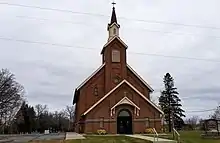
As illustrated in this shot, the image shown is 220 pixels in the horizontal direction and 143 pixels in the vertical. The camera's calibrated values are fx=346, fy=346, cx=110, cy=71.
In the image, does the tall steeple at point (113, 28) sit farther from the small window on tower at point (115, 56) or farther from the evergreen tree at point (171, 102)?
the evergreen tree at point (171, 102)

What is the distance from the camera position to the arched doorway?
48406mm

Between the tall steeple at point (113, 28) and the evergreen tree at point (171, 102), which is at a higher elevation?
the tall steeple at point (113, 28)

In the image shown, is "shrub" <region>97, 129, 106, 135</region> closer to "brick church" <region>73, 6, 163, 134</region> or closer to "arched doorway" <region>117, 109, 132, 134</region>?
"brick church" <region>73, 6, 163, 134</region>

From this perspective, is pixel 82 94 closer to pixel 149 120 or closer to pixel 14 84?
pixel 149 120

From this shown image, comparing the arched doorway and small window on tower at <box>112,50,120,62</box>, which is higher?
small window on tower at <box>112,50,120,62</box>

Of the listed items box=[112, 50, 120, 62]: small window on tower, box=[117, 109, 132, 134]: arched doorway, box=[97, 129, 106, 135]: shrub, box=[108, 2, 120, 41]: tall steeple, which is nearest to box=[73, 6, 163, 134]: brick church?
box=[117, 109, 132, 134]: arched doorway

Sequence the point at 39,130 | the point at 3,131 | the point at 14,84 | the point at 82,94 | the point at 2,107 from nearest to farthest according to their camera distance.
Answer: the point at 82,94, the point at 2,107, the point at 14,84, the point at 3,131, the point at 39,130

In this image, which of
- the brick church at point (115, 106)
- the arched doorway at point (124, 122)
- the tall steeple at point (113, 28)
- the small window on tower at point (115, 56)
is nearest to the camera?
the brick church at point (115, 106)

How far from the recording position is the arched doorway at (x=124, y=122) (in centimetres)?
4841

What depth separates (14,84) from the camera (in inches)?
2938

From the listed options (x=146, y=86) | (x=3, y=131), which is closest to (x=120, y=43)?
(x=146, y=86)

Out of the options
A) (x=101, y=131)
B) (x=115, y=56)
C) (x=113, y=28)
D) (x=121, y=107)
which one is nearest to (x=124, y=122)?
(x=121, y=107)

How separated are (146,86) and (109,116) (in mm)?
10623

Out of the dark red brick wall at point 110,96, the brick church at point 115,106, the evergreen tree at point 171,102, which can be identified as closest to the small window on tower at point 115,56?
the dark red brick wall at point 110,96
